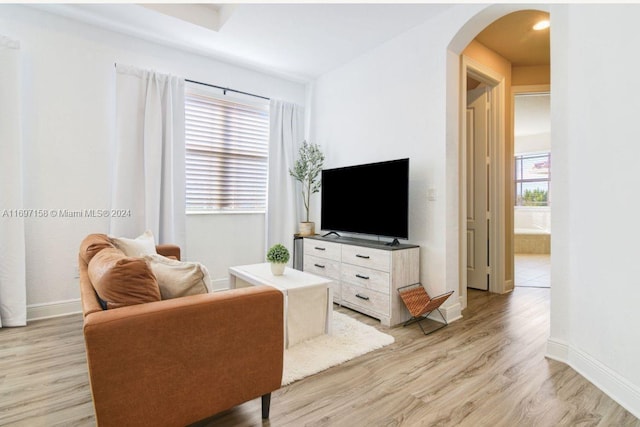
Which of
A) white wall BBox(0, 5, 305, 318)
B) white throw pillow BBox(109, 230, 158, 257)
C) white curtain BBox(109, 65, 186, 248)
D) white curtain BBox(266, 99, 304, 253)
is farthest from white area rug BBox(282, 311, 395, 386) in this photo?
white wall BBox(0, 5, 305, 318)

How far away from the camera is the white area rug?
7.06 ft

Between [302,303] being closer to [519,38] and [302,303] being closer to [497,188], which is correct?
[497,188]

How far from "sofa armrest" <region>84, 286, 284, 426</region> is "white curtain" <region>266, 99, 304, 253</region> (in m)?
2.88

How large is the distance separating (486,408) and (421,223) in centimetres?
174

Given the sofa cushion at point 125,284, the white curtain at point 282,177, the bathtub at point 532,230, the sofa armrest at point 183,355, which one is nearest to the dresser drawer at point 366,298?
the white curtain at point 282,177

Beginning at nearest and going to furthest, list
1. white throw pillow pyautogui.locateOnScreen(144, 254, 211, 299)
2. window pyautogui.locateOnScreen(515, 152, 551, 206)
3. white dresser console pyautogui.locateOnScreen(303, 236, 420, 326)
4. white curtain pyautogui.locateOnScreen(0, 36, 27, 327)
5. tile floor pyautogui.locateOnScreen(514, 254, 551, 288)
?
white throw pillow pyautogui.locateOnScreen(144, 254, 211, 299) < white curtain pyautogui.locateOnScreen(0, 36, 27, 327) < white dresser console pyautogui.locateOnScreen(303, 236, 420, 326) < tile floor pyautogui.locateOnScreen(514, 254, 551, 288) < window pyautogui.locateOnScreen(515, 152, 551, 206)

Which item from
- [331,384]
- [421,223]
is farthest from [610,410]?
[421,223]

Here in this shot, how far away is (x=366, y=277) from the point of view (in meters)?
3.18

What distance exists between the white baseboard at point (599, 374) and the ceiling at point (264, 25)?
9.37 feet

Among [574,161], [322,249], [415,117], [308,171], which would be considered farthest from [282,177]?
[574,161]

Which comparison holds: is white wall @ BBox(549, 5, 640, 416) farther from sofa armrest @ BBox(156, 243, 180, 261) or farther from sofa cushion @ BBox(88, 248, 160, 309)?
sofa armrest @ BBox(156, 243, 180, 261)

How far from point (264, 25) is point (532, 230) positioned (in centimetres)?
778

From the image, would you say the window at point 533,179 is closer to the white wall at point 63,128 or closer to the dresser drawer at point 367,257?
the dresser drawer at point 367,257

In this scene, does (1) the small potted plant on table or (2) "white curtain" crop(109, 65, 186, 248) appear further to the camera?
(2) "white curtain" crop(109, 65, 186, 248)
